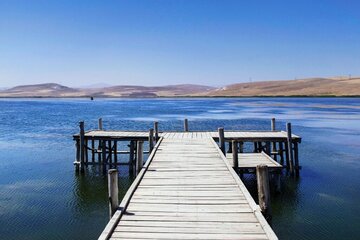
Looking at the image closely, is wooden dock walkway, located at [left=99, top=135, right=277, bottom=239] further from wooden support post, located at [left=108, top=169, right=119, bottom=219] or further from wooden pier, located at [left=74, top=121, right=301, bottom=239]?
wooden support post, located at [left=108, top=169, right=119, bottom=219]

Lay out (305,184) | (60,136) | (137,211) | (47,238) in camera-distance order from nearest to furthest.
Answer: (137,211)
(47,238)
(305,184)
(60,136)

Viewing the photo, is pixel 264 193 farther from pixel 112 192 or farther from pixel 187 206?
A: pixel 112 192

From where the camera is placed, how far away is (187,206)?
9094 millimetres

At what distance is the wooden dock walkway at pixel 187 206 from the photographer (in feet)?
24.7

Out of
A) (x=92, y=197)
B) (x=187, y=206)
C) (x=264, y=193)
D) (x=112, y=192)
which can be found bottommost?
(x=92, y=197)

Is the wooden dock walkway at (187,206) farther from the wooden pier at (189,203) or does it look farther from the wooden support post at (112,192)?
the wooden support post at (112,192)

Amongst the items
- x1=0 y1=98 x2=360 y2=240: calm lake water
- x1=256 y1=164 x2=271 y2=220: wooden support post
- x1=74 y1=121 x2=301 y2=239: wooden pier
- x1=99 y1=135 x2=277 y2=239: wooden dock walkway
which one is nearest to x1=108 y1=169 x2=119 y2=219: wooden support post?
x1=74 y1=121 x2=301 y2=239: wooden pier

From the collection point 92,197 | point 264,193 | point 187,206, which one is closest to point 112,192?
point 187,206

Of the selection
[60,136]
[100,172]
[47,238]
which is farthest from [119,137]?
[60,136]

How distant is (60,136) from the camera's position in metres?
36.4

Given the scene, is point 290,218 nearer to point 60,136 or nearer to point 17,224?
point 17,224

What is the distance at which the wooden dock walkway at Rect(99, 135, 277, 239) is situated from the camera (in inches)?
296

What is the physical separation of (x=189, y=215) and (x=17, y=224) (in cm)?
794

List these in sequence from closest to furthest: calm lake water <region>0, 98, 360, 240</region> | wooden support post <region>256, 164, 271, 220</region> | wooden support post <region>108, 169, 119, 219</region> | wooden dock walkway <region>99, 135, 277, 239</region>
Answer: wooden dock walkway <region>99, 135, 277, 239</region>, wooden support post <region>108, 169, 119, 219</region>, wooden support post <region>256, 164, 271, 220</region>, calm lake water <region>0, 98, 360, 240</region>
